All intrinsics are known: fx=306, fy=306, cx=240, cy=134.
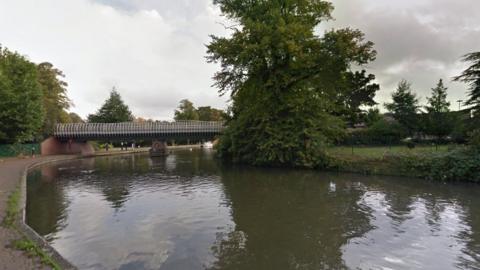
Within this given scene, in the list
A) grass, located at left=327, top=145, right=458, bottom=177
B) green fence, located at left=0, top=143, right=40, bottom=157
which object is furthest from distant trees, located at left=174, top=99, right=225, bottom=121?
grass, located at left=327, top=145, right=458, bottom=177

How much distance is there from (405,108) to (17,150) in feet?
143

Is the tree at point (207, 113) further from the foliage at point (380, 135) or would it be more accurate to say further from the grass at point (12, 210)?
the grass at point (12, 210)

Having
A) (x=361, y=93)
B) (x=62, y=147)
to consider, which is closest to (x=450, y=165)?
(x=361, y=93)

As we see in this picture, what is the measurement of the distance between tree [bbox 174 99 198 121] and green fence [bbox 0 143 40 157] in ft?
144

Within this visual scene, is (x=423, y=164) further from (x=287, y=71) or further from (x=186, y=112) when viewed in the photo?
(x=186, y=112)

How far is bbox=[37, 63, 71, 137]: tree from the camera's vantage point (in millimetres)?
42397

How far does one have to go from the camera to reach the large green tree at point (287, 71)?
2134cm

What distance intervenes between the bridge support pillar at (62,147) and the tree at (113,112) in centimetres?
934

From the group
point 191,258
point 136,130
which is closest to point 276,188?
point 191,258

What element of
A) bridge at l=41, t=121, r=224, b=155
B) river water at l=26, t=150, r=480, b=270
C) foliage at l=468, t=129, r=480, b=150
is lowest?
river water at l=26, t=150, r=480, b=270

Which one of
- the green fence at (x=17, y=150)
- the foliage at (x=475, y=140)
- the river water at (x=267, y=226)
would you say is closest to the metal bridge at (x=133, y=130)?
the green fence at (x=17, y=150)

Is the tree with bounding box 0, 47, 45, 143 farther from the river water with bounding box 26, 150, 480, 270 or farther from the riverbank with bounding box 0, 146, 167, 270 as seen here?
the riverbank with bounding box 0, 146, 167, 270

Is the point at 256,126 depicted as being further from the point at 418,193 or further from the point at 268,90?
the point at 418,193

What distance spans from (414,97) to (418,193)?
25247 millimetres
